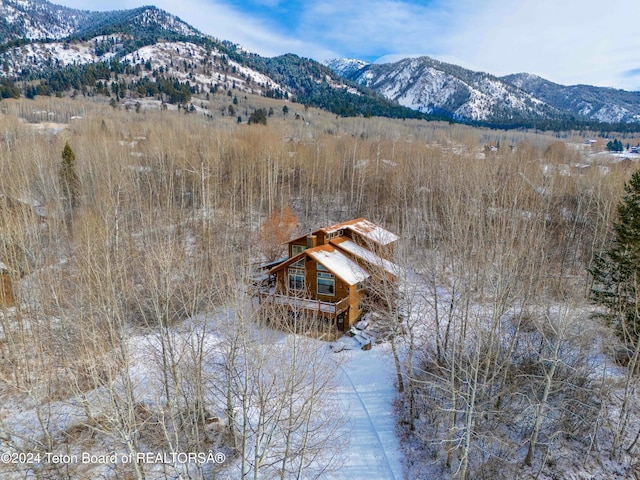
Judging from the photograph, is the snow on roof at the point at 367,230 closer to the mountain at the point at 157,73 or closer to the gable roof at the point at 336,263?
the gable roof at the point at 336,263

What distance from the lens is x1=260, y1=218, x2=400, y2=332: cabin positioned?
2352cm

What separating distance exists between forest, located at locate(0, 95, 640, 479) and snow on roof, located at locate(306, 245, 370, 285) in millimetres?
3353

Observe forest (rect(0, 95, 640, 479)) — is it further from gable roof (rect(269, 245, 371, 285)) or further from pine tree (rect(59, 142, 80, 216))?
gable roof (rect(269, 245, 371, 285))

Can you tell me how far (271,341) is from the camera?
1404 cm

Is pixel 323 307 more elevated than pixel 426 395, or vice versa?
pixel 323 307

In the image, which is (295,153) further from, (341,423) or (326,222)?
(341,423)

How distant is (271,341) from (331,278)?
35.7 ft

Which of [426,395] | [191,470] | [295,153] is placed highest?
[295,153]

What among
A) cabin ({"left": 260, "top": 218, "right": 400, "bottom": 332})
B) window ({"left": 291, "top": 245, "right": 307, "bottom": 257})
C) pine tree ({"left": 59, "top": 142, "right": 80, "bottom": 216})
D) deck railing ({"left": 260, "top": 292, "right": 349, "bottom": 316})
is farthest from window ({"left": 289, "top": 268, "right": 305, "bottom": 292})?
pine tree ({"left": 59, "top": 142, "right": 80, "bottom": 216})

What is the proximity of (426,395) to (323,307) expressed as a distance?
8.32 metres

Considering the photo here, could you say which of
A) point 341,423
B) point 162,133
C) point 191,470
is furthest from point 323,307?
point 162,133

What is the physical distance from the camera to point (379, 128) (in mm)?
86125

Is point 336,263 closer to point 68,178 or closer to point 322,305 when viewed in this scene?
point 322,305

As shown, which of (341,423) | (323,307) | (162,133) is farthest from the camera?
(162,133)
